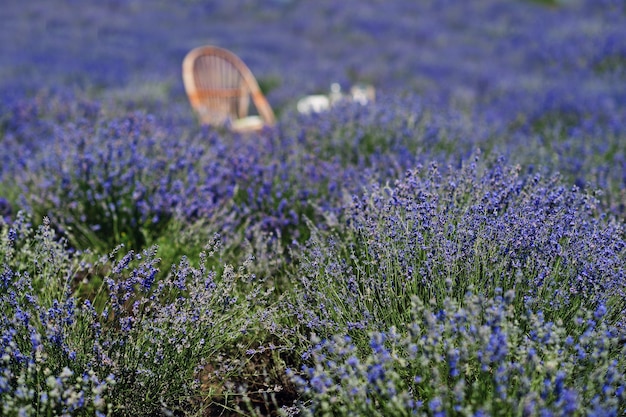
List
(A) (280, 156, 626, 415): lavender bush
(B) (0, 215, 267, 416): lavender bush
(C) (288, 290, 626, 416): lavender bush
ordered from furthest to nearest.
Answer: (B) (0, 215, 267, 416): lavender bush < (A) (280, 156, 626, 415): lavender bush < (C) (288, 290, 626, 416): lavender bush

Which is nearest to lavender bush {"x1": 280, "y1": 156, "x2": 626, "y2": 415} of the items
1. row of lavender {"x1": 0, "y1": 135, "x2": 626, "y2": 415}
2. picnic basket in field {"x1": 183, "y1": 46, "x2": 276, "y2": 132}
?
row of lavender {"x1": 0, "y1": 135, "x2": 626, "y2": 415}

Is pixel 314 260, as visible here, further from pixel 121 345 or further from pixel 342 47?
pixel 342 47

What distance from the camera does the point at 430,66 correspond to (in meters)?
8.39

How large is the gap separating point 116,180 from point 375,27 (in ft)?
30.6

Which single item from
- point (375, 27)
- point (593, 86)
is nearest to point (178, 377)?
point (593, 86)

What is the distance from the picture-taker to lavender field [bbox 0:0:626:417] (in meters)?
1.44

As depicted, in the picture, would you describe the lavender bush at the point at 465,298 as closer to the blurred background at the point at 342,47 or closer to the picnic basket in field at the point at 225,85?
the picnic basket in field at the point at 225,85

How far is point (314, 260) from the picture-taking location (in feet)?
6.92

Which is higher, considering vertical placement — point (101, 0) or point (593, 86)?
point (101, 0)

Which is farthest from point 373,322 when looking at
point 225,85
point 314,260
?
point 225,85

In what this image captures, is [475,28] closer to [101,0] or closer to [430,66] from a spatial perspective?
[430,66]

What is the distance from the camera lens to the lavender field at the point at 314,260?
4.73 feet

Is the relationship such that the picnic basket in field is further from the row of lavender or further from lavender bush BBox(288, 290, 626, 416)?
lavender bush BBox(288, 290, 626, 416)

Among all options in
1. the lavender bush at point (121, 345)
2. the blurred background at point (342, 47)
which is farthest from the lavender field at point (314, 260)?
the blurred background at point (342, 47)
